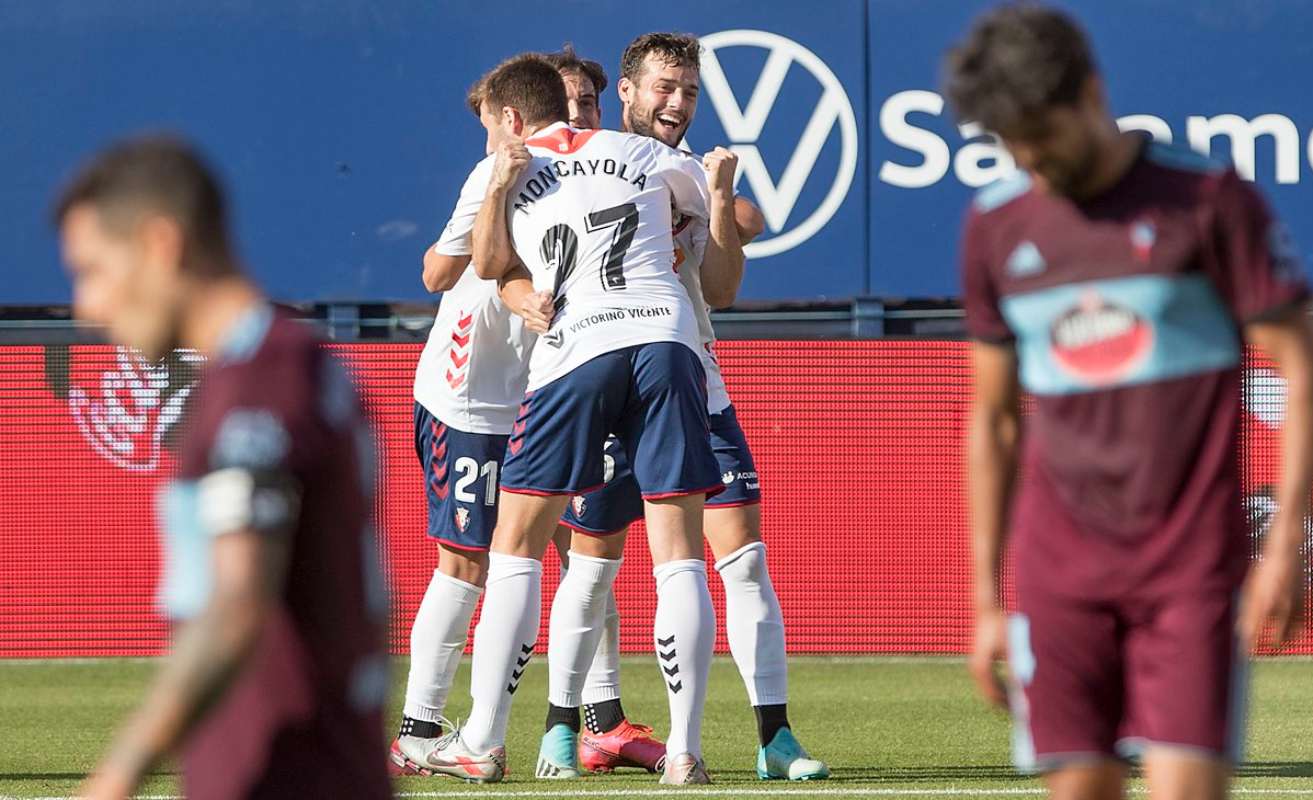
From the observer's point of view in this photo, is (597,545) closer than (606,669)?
Yes

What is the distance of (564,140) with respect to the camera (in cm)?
605

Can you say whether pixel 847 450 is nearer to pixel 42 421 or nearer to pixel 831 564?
pixel 831 564

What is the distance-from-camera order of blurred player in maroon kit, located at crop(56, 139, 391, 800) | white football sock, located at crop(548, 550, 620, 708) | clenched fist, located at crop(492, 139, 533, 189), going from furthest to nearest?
white football sock, located at crop(548, 550, 620, 708) < clenched fist, located at crop(492, 139, 533, 189) < blurred player in maroon kit, located at crop(56, 139, 391, 800)

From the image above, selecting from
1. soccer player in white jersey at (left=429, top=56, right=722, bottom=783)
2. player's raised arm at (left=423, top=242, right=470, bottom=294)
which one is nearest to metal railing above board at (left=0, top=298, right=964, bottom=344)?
player's raised arm at (left=423, top=242, right=470, bottom=294)

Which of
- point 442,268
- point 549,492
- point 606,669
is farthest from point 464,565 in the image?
point 442,268

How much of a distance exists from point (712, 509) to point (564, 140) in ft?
4.01

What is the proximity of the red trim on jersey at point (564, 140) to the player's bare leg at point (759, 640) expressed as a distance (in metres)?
1.18

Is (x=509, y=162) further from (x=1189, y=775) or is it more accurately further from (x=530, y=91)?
(x=1189, y=775)

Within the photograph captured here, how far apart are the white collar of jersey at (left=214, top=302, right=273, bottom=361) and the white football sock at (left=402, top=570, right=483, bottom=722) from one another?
3.81m

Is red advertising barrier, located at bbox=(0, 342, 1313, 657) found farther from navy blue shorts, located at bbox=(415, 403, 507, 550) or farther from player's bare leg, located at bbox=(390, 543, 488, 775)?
player's bare leg, located at bbox=(390, 543, 488, 775)

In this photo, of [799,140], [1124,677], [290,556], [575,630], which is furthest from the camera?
[799,140]

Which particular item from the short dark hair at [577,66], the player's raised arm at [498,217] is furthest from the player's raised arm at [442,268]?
the short dark hair at [577,66]

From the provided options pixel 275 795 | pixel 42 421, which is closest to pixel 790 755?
pixel 275 795

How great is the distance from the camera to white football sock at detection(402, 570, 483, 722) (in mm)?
6266
